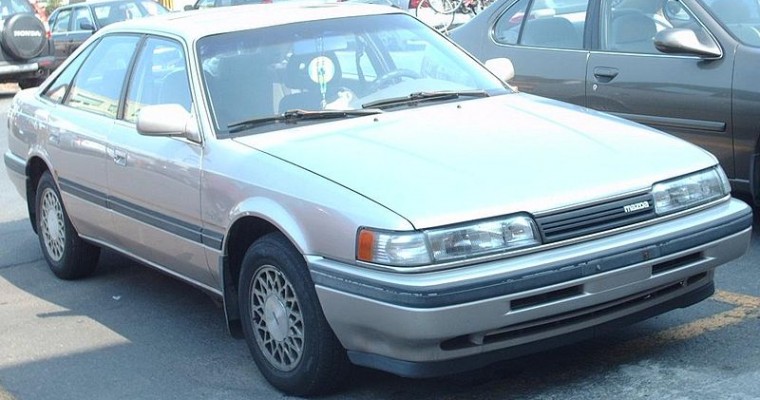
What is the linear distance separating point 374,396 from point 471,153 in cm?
105

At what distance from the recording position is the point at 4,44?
1775cm

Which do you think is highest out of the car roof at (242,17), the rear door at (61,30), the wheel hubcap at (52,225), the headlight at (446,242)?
the car roof at (242,17)

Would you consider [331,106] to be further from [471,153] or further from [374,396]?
[374,396]

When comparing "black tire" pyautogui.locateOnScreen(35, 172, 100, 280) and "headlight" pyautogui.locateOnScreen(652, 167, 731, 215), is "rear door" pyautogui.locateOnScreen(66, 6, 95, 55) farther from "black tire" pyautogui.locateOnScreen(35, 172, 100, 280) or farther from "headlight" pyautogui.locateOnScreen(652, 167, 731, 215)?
"headlight" pyautogui.locateOnScreen(652, 167, 731, 215)

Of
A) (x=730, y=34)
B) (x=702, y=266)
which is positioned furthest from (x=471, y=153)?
(x=730, y=34)

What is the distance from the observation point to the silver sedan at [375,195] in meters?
4.36

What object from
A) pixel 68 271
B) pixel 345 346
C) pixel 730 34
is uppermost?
pixel 730 34

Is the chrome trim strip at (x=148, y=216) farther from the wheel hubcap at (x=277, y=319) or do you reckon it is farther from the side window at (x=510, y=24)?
the side window at (x=510, y=24)

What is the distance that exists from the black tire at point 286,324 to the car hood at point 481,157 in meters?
0.39

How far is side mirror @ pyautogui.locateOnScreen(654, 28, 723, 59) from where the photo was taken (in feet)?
22.4

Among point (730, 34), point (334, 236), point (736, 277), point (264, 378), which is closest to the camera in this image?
point (334, 236)

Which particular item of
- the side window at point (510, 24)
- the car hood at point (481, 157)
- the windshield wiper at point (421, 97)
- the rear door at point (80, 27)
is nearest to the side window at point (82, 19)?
the rear door at point (80, 27)

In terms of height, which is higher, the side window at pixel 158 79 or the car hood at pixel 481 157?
the side window at pixel 158 79

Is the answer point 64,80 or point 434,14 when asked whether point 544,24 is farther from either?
point 434,14
